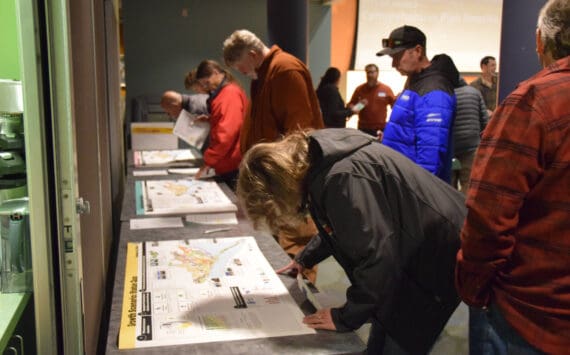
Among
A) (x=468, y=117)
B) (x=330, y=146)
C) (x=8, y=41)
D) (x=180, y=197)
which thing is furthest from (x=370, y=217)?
(x=468, y=117)

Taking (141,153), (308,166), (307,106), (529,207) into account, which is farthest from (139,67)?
(529,207)

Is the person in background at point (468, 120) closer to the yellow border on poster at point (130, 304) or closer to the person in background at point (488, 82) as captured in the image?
the person in background at point (488, 82)

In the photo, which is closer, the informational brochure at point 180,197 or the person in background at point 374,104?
the informational brochure at point 180,197

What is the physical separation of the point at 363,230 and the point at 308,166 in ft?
0.69

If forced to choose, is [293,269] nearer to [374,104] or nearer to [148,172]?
[148,172]

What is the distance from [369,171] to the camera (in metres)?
1.30

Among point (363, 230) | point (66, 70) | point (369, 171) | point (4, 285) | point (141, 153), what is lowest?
point (141, 153)

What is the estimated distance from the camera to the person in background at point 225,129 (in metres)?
3.19

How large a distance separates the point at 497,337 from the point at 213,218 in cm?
127

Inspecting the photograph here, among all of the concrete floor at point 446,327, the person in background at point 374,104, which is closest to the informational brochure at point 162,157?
the concrete floor at point 446,327

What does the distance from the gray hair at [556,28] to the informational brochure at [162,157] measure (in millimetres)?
2955

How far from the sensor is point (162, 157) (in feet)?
13.6

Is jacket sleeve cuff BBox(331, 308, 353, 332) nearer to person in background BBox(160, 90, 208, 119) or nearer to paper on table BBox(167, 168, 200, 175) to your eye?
paper on table BBox(167, 168, 200, 175)

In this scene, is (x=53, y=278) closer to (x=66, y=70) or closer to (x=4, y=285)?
(x=4, y=285)
